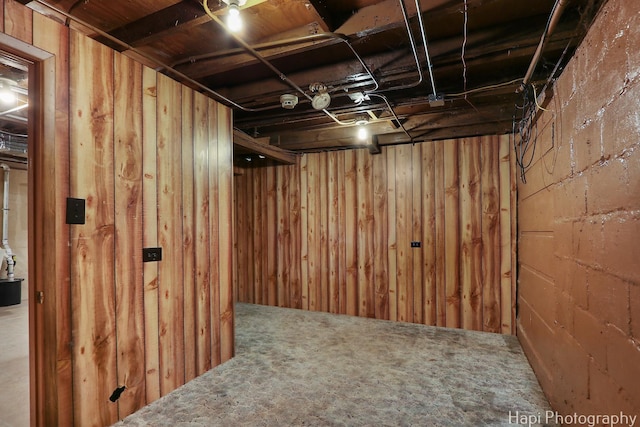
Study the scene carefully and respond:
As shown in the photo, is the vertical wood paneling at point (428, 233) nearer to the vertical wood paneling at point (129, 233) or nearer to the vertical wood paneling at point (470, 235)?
the vertical wood paneling at point (470, 235)

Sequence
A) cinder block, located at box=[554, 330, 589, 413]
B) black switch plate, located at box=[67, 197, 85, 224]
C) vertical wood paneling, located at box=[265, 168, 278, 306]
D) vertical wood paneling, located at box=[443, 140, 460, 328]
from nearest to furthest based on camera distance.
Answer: cinder block, located at box=[554, 330, 589, 413], black switch plate, located at box=[67, 197, 85, 224], vertical wood paneling, located at box=[443, 140, 460, 328], vertical wood paneling, located at box=[265, 168, 278, 306]

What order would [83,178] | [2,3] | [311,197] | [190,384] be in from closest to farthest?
1. [2,3]
2. [83,178]
3. [190,384]
4. [311,197]

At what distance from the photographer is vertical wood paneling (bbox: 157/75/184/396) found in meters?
2.37

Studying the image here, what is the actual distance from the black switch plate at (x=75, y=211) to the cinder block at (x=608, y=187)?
267 centimetres

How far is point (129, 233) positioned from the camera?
7.04 ft

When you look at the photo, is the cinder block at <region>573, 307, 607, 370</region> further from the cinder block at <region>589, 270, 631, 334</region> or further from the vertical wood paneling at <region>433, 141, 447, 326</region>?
the vertical wood paneling at <region>433, 141, 447, 326</region>

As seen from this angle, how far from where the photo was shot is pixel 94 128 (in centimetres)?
195

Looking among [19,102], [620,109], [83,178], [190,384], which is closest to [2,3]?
[83,178]

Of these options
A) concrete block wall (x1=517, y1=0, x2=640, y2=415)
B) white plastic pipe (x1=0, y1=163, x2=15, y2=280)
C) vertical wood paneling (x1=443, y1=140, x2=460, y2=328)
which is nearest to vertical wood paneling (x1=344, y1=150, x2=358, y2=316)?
vertical wood paneling (x1=443, y1=140, x2=460, y2=328)

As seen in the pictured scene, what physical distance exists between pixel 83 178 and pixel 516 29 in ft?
8.99

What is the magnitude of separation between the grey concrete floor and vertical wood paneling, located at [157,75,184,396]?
0.88 meters

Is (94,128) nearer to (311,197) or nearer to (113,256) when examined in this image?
(113,256)

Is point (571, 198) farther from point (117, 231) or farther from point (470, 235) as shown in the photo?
point (117, 231)

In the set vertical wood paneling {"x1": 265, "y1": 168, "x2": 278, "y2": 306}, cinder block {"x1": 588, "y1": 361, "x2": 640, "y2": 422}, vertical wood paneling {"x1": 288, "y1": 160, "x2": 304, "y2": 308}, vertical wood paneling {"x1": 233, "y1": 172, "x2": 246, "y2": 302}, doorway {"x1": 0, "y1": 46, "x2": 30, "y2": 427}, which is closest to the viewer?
cinder block {"x1": 588, "y1": 361, "x2": 640, "y2": 422}
